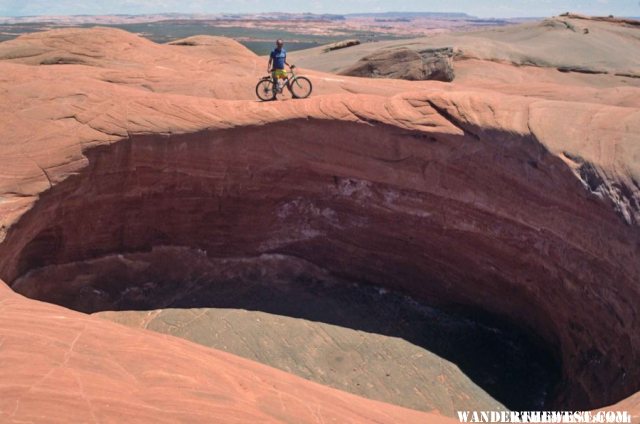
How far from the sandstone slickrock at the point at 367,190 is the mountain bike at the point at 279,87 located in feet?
0.98

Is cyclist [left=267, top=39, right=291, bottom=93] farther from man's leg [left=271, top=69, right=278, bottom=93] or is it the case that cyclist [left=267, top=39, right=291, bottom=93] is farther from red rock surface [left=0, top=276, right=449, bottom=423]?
red rock surface [left=0, top=276, right=449, bottom=423]

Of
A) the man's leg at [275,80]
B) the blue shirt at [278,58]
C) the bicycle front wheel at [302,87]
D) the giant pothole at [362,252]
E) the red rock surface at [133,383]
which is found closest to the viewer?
the red rock surface at [133,383]

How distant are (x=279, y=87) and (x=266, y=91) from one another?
25 cm

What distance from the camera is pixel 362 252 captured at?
30.7 ft

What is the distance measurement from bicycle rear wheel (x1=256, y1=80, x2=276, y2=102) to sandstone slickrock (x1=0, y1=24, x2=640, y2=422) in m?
0.24

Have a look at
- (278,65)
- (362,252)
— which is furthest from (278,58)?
(362,252)

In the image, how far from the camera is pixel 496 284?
848cm

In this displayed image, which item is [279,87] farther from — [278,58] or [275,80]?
[278,58]

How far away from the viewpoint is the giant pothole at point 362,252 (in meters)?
7.29

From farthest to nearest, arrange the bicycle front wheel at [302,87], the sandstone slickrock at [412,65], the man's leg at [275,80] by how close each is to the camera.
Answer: the sandstone slickrock at [412,65] → the bicycle front wheel at [302,87] → the man's leg at [275,80]

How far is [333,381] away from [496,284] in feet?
9.91

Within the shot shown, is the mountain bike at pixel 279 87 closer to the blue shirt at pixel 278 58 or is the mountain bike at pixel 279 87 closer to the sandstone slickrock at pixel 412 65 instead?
the blue shirt at pixel 278 58

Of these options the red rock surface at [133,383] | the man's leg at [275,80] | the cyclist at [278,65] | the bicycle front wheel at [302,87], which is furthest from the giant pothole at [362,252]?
the red rock surface at [133,383]

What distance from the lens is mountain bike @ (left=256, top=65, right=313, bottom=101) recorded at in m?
9.70
